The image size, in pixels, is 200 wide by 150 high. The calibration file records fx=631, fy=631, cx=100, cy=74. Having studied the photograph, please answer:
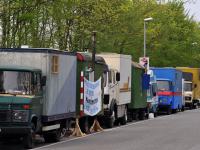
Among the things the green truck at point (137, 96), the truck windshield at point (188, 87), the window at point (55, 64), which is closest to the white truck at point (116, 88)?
the green truck at point (137, 96)

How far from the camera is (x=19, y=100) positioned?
58.1 ft

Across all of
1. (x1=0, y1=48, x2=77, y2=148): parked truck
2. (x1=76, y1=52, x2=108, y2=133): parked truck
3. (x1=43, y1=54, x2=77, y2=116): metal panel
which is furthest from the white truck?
(x1=0, y1=48, x2=77, y2=148): parked truck

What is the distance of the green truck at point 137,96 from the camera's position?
33969mm

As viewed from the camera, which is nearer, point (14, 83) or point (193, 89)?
point (14, 83)

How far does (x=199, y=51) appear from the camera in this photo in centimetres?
7512

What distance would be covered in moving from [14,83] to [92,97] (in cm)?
728

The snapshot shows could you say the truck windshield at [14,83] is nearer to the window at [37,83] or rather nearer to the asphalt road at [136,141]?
the window at [37,83]

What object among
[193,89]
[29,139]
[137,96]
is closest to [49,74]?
[29,139]

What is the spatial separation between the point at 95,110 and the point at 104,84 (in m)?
2.59

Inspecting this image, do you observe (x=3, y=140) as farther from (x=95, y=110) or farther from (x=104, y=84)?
(x=104, y=84)

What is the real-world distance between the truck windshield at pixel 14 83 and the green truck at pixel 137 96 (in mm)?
15580

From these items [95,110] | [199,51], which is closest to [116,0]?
[95,110]

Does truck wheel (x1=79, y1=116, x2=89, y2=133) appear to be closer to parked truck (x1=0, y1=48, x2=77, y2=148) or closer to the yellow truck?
parked truck (x1=0, y1=48, x2=77, y2=148)

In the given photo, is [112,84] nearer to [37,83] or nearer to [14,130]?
[37,83]
